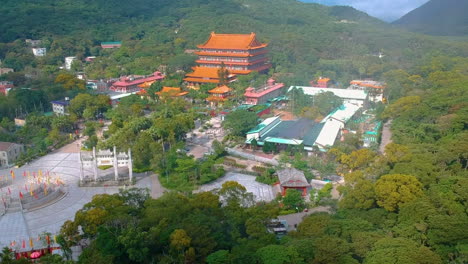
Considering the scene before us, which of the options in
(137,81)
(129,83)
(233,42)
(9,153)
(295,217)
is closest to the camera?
(295,217)

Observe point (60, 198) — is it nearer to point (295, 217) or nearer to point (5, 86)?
point (295, 217)

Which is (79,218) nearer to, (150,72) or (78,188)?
(78,188)

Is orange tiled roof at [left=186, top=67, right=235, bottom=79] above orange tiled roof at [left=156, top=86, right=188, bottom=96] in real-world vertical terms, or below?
above

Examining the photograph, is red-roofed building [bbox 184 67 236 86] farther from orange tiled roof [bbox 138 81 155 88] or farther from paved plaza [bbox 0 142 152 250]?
paved plaza [bbox 0 142 152 250]

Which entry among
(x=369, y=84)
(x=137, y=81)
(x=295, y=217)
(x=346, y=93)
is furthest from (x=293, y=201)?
(x=137, y=81)

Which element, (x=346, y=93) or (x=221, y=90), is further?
(x=221, y=90)

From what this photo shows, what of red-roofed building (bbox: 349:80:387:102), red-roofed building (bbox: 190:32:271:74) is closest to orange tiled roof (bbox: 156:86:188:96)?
red-roofed building (bbox: 190:32:271:74)

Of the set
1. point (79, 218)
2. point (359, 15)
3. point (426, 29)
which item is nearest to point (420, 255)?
point (79, 218)
